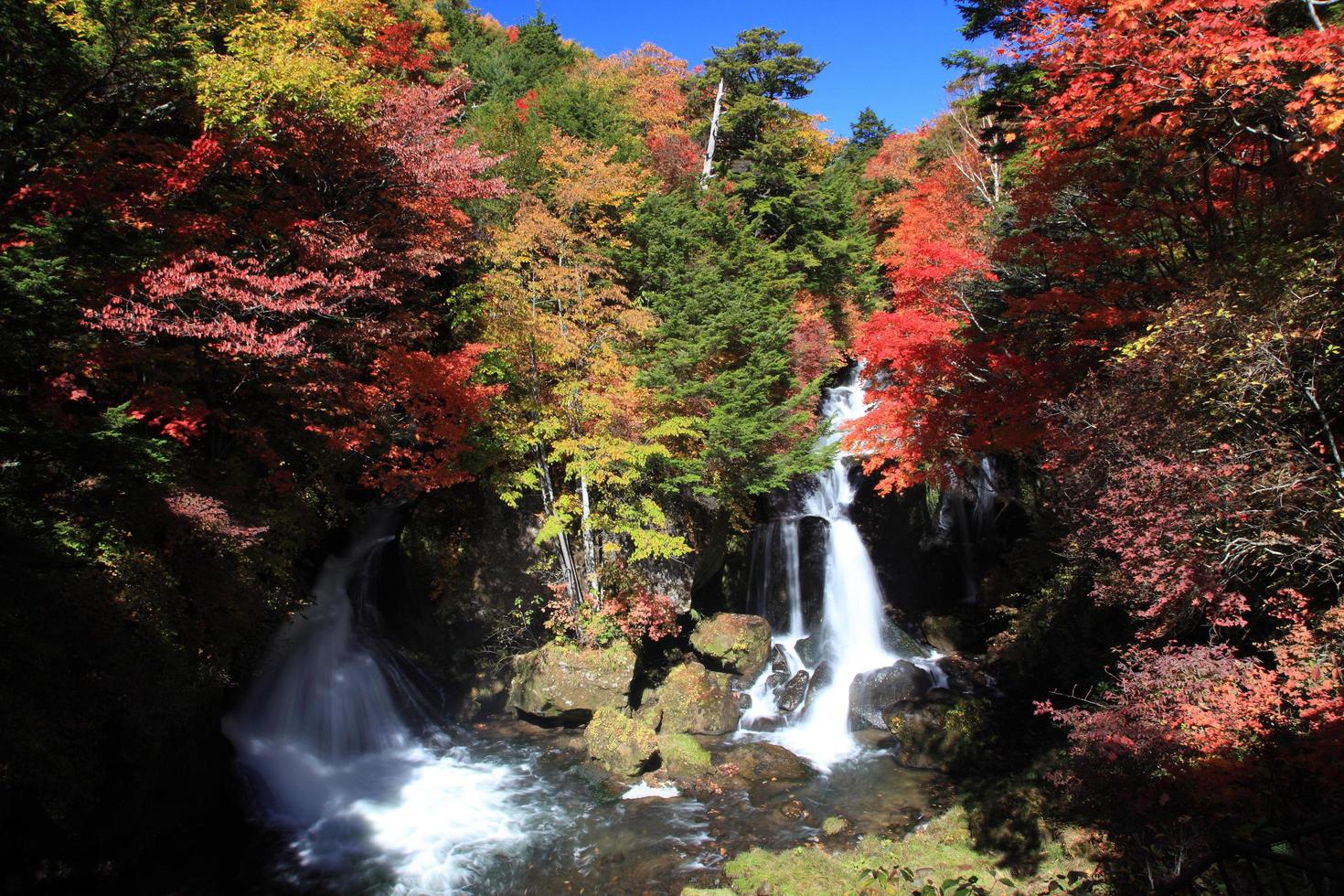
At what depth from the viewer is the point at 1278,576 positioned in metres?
8.39

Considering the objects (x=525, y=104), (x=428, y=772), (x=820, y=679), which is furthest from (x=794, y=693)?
(x=525, y=104)

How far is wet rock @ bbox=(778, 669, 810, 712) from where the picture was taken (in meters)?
15.1

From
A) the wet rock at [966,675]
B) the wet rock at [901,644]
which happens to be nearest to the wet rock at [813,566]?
the wet rock at [901,644]

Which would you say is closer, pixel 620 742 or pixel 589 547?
pixel 620 742

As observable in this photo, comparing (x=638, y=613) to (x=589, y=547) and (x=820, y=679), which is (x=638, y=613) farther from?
(x=820, y=679)

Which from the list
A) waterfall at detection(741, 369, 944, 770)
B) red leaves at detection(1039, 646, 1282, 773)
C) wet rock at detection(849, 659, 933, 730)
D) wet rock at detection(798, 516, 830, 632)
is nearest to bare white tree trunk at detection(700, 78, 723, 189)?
waterfall at detection(741, 369, 944, 770)

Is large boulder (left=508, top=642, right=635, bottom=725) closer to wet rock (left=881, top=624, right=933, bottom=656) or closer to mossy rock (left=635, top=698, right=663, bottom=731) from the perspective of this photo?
mossy rock (left=635, top=698, right=663, bottom=731)

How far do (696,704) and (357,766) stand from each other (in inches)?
271

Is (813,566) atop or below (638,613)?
atop

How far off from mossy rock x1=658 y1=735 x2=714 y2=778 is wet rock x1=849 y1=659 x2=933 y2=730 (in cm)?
377

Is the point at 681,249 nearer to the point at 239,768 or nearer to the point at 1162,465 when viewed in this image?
the point at 1162,465

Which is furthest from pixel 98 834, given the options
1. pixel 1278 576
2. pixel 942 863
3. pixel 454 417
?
pixel 1278 576

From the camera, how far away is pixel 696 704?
14305 millimetres

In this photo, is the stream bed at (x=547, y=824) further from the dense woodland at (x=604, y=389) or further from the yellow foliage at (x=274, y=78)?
the yellow foliage at (x=274, y=78)
